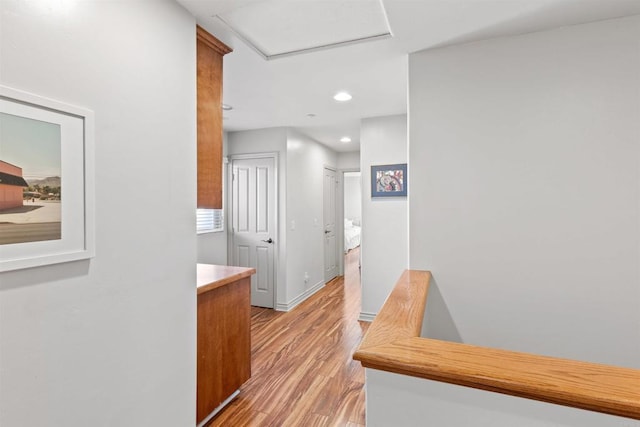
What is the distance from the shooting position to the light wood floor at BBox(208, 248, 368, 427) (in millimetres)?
2137

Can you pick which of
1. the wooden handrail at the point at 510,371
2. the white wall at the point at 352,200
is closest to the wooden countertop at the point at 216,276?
the wooden handrail at the point at 510,371

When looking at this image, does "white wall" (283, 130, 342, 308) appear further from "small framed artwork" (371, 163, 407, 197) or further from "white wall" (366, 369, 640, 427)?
"white wall" (366, 369, 640, 427)

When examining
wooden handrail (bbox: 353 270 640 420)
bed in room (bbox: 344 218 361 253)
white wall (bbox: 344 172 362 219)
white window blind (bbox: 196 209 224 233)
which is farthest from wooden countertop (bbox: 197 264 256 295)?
white wall (bbox: 344 172 362 219)

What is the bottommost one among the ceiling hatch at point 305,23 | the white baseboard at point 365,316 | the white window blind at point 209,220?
the white baseboard at point 365,316

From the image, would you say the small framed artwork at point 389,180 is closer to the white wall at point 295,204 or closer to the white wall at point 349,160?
the white wall at point 295,204

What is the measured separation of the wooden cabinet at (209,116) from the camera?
1843 millimetres

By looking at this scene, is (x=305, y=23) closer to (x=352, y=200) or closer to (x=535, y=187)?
(x=535, y=187)

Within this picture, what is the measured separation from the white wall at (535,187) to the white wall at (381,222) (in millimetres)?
1575

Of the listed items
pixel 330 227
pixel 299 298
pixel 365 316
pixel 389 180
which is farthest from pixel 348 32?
pixel 330 227

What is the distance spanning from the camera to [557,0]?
5.27 ft

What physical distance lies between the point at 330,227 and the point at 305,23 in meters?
4.35

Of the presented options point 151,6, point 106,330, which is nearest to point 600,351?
point 106,330

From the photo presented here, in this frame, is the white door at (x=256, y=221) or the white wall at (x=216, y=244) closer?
Result: the white wall at (x=216, y=244)

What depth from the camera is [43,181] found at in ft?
3.45
